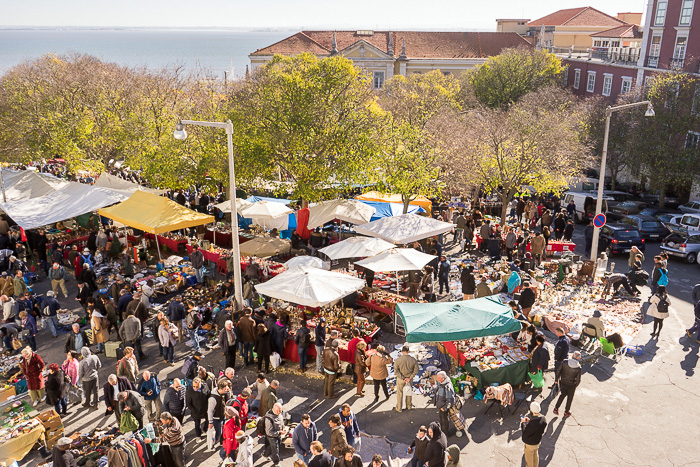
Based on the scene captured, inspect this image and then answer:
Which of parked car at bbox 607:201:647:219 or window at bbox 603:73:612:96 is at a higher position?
window at bbox 603:73:612:96

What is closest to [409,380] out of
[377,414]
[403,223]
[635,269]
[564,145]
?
[377,414]

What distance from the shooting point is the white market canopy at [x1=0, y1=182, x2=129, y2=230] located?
21.4 m

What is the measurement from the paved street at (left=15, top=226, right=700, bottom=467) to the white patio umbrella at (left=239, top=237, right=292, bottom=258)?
4680 millimetres

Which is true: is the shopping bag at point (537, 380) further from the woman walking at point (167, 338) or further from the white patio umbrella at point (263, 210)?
the white patio umbrella at point (263, 210)

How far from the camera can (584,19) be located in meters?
74.1

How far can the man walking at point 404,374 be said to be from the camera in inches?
458

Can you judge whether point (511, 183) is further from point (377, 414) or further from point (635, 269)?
point (377, 414)

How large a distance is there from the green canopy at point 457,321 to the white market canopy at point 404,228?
5794mm

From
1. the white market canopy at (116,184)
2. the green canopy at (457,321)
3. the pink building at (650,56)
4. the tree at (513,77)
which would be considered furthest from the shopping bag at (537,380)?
the tree at (513,77)

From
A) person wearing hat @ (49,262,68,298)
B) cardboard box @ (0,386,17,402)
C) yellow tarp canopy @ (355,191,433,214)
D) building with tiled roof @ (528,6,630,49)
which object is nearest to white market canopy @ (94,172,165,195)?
person wearing hat @ (49,262,68,298)

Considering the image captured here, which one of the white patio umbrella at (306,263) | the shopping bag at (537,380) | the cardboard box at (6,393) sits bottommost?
the cardboard box at (6,393)

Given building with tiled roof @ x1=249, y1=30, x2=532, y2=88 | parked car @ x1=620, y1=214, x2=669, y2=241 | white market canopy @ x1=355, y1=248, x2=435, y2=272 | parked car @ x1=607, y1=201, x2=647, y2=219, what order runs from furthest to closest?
building with tiled roof @ x1=249, y1=30, x2=532, y2=88 → parked car @ x1=607, y1=201, x2=647, y2=219 → parked car @ x1=620, y1=214, x2=669, y2=241 → white market canopy @ x1=355, y1=248, x2=435, y2=272

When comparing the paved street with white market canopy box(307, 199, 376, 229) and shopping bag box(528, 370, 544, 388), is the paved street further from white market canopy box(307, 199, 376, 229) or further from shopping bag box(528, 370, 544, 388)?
white market canopy box(307, 199, 376, 229)

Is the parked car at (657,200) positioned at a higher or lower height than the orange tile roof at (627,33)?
lower
